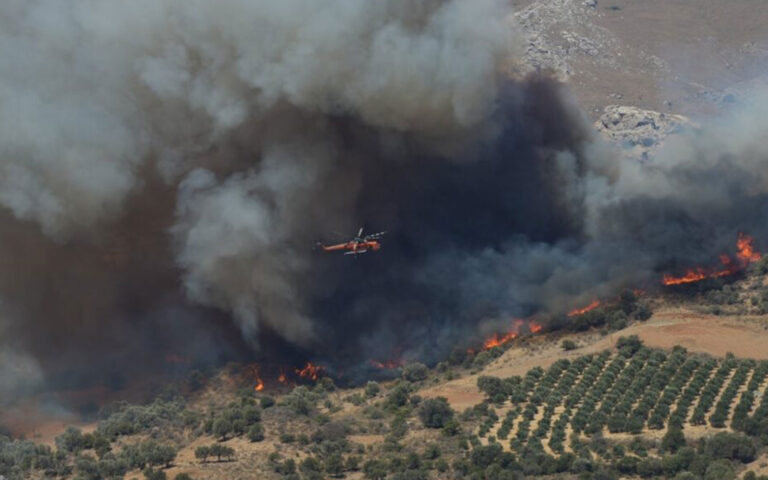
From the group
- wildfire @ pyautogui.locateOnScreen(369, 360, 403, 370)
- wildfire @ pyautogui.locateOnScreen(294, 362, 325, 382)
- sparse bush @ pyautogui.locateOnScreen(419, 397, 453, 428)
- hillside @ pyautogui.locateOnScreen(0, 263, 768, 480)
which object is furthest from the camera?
wildfire @ pyautogui.locateOnScreen(369, 360, 403, 370)

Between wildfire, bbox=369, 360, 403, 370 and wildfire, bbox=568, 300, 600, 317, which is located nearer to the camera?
wildfire, bbox=369, 360, 403, 370

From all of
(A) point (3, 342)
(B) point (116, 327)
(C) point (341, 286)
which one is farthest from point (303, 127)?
(A) point (3, 342)

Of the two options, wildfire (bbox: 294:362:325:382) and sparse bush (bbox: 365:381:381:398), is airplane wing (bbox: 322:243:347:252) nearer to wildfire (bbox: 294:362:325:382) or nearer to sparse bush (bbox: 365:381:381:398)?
wildfire (bbox: 294:362:325:382)

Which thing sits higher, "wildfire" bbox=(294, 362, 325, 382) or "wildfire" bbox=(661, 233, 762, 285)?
"wildfire" bbox=(661, 233, 762, 285)

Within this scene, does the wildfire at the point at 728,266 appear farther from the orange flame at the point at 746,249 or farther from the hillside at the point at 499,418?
the hillside at the point at 499,418

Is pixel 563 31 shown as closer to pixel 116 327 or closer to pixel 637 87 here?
pixel 637 87

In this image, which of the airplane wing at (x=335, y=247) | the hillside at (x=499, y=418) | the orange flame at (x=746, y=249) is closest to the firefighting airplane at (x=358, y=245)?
the airplane wing at (x=335, y=247)

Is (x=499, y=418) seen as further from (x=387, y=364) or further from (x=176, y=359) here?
(x=176, y=359)

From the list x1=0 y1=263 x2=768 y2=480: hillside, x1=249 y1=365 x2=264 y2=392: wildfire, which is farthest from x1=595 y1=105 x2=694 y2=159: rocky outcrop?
x1=249 y1=365 x2=264 y2=392: wildfire
